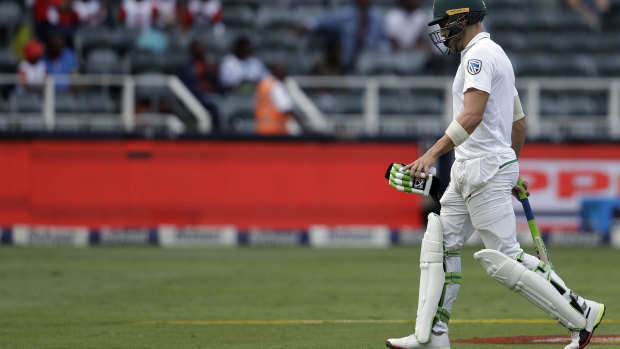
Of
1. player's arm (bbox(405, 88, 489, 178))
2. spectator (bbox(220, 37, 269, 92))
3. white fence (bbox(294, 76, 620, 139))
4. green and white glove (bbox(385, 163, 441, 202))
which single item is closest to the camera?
player's arm (bbox(405, 88, 489, 178))

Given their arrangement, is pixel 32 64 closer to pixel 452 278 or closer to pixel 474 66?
pixel 452 278

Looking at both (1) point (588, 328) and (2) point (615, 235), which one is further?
(2) point (615, 235)

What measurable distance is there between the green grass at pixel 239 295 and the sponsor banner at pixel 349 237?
655mm

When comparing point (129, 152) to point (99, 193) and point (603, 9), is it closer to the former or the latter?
point (99, 193)

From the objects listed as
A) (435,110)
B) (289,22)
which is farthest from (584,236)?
(289,22)

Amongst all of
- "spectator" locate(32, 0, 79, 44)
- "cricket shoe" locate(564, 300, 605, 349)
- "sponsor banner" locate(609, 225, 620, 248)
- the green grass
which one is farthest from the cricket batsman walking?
"spectator" locate(32, 0, 79, 44)

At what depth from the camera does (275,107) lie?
17.5 meters

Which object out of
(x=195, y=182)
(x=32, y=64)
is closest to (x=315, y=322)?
(x=195, y=182)

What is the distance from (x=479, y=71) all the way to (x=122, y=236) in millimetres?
10894

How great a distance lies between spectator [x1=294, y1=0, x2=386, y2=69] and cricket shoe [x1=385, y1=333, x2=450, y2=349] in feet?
40.2

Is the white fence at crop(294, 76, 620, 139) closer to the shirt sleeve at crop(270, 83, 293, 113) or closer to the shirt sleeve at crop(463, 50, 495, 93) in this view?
the shirt sleeve at crop(270, 83, 293, 113)

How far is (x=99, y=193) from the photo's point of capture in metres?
17.3

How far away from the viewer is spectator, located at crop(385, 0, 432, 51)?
779 inches

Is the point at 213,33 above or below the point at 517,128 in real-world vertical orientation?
above
